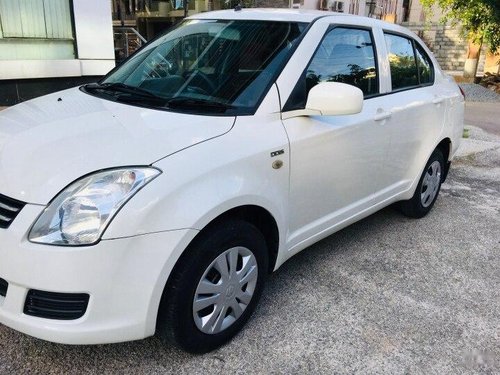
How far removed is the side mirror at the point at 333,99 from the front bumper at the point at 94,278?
1.04m

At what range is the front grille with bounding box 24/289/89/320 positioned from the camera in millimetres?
1909

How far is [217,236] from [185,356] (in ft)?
2.15

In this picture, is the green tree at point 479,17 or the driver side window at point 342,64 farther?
the green tree at point 479,17

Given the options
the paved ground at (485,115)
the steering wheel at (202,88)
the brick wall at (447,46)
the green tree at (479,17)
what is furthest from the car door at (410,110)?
the brick wall at (447,46)

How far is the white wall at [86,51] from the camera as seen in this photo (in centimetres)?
813

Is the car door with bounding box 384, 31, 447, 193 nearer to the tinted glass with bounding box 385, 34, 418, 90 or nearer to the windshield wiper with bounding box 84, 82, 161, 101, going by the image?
the tinted glass with bounding box 385, 34, 418, 90

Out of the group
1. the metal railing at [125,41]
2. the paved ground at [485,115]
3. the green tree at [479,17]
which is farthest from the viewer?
the green tree at [479,17]

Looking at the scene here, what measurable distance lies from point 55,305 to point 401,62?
10.1ft

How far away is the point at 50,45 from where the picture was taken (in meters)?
8.32

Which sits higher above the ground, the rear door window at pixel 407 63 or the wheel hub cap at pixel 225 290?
the rear door window at pixel 407 63

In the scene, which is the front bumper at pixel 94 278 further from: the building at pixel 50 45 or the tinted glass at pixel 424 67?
the building at pixel 50 45

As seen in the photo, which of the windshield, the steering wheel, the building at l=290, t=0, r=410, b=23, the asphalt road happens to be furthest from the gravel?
the steering wheel

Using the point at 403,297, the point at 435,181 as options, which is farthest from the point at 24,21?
the point at 403,297

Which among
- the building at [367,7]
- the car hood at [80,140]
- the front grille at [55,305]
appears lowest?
the front grille at [55,305]
